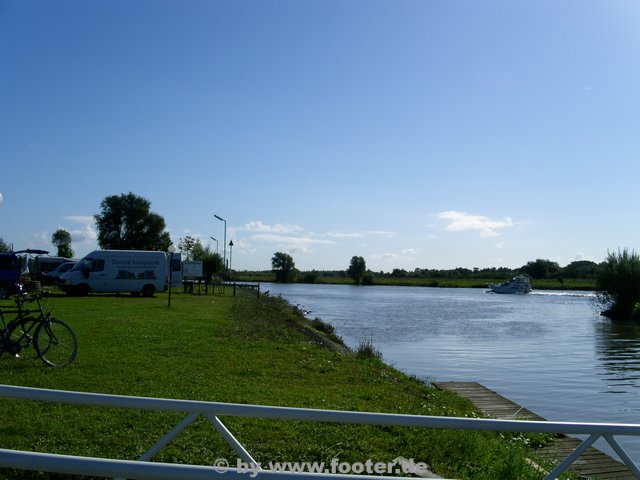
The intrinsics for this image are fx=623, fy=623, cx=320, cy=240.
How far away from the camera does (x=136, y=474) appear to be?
2635 mm

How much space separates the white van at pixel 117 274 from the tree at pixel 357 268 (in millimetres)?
109441

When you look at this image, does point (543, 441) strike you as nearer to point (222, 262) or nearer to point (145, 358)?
point (145, 358)

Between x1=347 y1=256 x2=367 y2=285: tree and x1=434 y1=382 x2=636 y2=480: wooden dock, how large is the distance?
13088cm

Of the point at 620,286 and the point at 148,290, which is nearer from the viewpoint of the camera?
→ the point at 148,290

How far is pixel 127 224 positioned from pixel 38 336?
83.1 m

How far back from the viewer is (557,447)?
8.80 meters

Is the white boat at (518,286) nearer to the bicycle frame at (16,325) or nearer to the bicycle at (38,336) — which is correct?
the bicycle at (38,336)

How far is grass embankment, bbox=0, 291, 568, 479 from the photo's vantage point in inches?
242

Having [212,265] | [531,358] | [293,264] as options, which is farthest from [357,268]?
[531,358]

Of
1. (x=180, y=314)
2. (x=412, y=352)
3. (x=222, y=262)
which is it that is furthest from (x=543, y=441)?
(x=222, y=262)

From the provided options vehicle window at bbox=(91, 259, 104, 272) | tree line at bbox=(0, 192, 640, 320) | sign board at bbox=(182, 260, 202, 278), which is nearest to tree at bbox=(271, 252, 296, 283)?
tree line at bbox=(0, 192, 640, 320)

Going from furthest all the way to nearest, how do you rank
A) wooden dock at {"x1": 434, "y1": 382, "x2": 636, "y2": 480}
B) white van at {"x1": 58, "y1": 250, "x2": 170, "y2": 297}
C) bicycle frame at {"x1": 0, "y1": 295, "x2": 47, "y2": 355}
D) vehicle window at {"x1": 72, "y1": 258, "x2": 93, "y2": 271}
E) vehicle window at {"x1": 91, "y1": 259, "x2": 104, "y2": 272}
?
vehicle window at {"x1": 91, "y1": 259, "x2": 104, "y2": 272}, vehicle window at {"x1": 72, "y1": 258, "x2": 93, "y2": 271}, white van at {"x1": 58, "y1": 250, "x2": 170, "y2": 297}, bicycle frame at {"x1": 0, "y1": 295, "x2": 47, "y2": 355}, wooden dock at {"x1": 434, "y1": 382, "x2": 636, "y2": 480}

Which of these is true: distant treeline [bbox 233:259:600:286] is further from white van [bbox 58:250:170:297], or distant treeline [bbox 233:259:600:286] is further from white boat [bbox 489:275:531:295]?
white van [bbox 58:250:170:297]

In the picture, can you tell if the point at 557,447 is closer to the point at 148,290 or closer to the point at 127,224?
the point at 148,290
